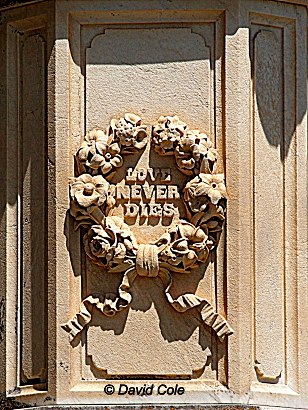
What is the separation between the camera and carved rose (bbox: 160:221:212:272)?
17281 mm

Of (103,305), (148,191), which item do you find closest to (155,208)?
(148,191)

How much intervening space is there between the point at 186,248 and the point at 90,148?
1.05 m

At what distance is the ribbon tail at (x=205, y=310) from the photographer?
679 inches

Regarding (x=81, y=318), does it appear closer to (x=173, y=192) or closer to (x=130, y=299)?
(x=130, y=299)

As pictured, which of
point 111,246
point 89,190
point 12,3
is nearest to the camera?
point 111,246

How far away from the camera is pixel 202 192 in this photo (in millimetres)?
17344

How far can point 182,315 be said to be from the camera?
17.3 m

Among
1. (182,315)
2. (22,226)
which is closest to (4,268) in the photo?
(22,226)

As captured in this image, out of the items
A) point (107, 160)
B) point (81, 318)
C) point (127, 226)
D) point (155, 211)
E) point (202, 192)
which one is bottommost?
point (81, 318)

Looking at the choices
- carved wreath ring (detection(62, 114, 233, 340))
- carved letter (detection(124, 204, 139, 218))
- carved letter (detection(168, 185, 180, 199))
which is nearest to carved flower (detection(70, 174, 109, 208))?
carved wreath ring (detection(62, 114, 233, 340))

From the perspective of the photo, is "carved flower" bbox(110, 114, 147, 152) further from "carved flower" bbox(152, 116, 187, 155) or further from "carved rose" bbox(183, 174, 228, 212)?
"carved rose" bbox(183, 174, 228, 212)

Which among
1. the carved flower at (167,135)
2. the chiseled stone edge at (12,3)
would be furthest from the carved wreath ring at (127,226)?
the chiseled stone edge at (12,3)

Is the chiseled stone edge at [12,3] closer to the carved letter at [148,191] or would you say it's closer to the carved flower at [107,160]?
the carved flower at [107,160]

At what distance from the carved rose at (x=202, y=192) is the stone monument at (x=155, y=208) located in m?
0.01
